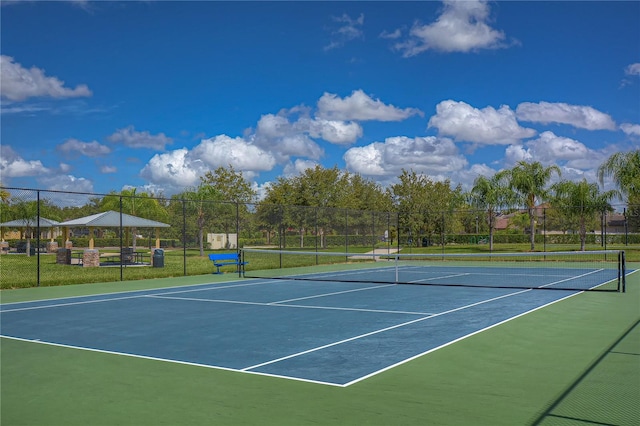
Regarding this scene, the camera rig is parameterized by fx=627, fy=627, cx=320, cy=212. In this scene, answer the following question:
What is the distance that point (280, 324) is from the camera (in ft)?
35.9

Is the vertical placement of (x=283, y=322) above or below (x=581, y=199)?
below

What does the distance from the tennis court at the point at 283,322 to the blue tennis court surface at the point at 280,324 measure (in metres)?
0.02

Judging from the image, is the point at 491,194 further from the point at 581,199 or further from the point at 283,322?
the point at 283,322

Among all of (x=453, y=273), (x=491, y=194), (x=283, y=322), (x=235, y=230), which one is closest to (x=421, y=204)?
(x=491, y=194)

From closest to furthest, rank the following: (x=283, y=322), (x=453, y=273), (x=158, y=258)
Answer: (x=283, y=322), (x=453, y=273), (x=158, y=258)

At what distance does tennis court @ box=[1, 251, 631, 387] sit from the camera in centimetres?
806

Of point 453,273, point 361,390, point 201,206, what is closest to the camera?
point 361,390

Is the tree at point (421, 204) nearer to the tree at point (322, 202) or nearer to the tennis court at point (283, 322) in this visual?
the tree at point (322, 202)

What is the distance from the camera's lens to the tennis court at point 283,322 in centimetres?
806

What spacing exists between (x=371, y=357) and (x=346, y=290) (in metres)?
9.24

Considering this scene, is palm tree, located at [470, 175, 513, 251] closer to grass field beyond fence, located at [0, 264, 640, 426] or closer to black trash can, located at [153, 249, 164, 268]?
black trash can, located at [153, 249, 164, 268]

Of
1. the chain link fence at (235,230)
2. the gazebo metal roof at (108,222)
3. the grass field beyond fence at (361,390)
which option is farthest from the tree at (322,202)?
the grass field beyond fence at (361,390)

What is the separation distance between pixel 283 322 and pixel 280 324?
0.78 feet

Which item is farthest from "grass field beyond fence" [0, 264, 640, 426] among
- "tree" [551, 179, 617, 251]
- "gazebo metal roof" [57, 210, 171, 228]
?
"tree" [551, 179, 617, 251]
